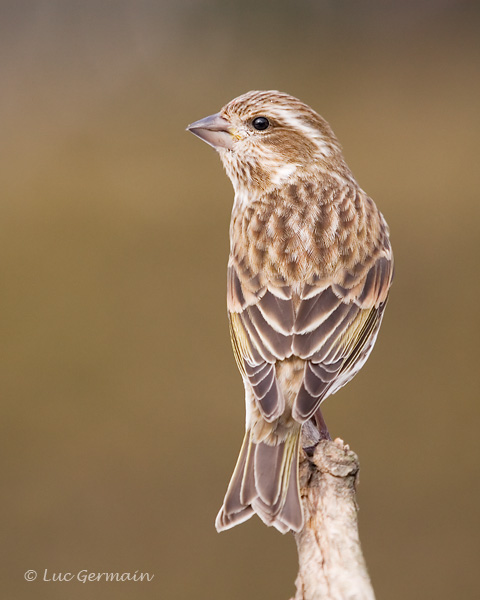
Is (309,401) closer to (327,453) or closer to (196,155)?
(327,453)

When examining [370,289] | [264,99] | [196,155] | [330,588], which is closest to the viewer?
[330,588]

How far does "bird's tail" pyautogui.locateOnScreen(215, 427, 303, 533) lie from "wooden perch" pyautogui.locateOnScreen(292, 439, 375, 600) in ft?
0.18

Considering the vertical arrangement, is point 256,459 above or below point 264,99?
below

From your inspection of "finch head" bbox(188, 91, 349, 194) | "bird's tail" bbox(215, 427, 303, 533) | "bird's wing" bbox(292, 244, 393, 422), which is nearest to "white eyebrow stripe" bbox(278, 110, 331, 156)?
"finch head" bbox(188, 91, 349, 194)

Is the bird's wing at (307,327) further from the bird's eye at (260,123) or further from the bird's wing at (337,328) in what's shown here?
the bird's eye at (260,123)

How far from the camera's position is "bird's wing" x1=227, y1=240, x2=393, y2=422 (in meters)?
3.51

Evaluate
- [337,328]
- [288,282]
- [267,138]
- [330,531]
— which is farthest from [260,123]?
[330,531]

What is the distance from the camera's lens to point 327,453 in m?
3.26

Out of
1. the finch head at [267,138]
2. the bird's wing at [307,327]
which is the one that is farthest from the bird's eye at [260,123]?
the bird's wing at [307,327]

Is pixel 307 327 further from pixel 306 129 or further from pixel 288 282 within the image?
pixel 306 129

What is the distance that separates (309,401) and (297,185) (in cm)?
124

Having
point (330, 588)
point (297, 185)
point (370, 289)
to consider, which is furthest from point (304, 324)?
point (330, 588)

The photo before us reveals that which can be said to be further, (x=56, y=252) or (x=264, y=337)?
(x=56, y=252)

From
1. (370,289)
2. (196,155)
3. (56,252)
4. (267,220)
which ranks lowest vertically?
(370,289)
